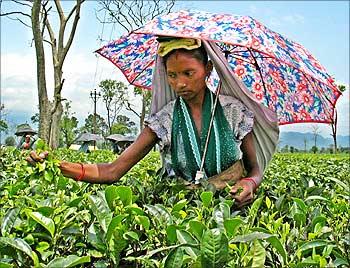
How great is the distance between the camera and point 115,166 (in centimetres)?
244

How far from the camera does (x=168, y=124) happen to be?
260 cm

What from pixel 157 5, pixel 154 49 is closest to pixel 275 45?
pixel 154 49

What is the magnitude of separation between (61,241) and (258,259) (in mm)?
514

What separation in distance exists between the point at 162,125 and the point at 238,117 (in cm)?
37

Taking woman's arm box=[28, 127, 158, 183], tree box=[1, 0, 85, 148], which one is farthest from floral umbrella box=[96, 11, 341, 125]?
tree box=[1, 0, 85, 148]

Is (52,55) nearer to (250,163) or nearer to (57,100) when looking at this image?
(57,100)

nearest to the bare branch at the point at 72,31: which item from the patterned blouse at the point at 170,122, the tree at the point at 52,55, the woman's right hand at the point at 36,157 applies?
the tree at the point at 52,55

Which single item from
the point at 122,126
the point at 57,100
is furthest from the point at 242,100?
the point at 122,126

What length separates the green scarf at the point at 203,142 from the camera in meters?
2.57

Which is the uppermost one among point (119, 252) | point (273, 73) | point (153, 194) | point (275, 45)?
point (275, 45)

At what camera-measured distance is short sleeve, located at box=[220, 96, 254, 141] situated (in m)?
2.62

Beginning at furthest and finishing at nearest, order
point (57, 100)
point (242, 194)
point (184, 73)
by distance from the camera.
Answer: point (57, 100)
point (184, 73)
point (242, 194)

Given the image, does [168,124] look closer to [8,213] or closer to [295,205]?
[295,205]

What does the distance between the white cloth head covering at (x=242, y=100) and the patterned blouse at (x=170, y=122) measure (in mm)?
60
